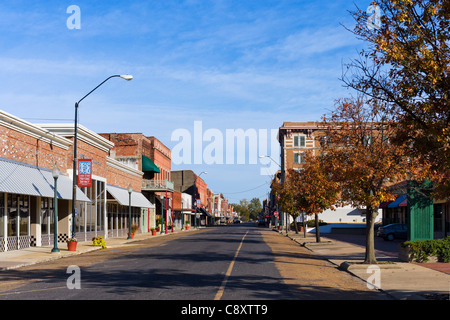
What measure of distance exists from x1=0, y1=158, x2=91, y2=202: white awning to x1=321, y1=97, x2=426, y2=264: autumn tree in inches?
556

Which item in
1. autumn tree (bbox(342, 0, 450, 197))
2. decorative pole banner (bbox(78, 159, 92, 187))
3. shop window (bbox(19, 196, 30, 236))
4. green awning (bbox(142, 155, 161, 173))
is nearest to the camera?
autumn tree (bbox(342, 0, 450, 197))

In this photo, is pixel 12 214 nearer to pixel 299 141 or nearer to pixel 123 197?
pixel 123 197

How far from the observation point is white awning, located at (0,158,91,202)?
24034 millimetres

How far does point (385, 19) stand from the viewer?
1198 cm

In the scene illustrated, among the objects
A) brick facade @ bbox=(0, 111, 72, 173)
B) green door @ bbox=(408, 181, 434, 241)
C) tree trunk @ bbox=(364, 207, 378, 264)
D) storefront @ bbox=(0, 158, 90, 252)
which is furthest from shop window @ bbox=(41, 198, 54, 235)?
green door @ bbox=(408, 181, 434, 241)

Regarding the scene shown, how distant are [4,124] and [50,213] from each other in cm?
793

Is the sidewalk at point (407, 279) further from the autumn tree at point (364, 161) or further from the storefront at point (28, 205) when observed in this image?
the storefront at point (28, 205)

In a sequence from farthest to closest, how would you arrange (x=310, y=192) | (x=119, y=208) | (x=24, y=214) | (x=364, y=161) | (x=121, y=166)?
1. (x=121, y=166)
2. (x=119, y=208)
3. (x=310, y=192)
4. (x=24, y=214)
5. (x=364, y=161)

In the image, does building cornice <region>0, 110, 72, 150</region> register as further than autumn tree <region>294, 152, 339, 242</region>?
No

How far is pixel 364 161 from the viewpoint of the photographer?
18875 millimetres

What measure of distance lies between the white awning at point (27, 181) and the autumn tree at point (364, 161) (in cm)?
1412

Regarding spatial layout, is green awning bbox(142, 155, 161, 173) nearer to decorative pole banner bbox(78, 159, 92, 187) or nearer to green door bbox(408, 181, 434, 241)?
decorative pole banner bbox(78, 159, 92, 187)

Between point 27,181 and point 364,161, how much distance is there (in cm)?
1679

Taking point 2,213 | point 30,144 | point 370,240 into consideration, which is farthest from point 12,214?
point 370,240
